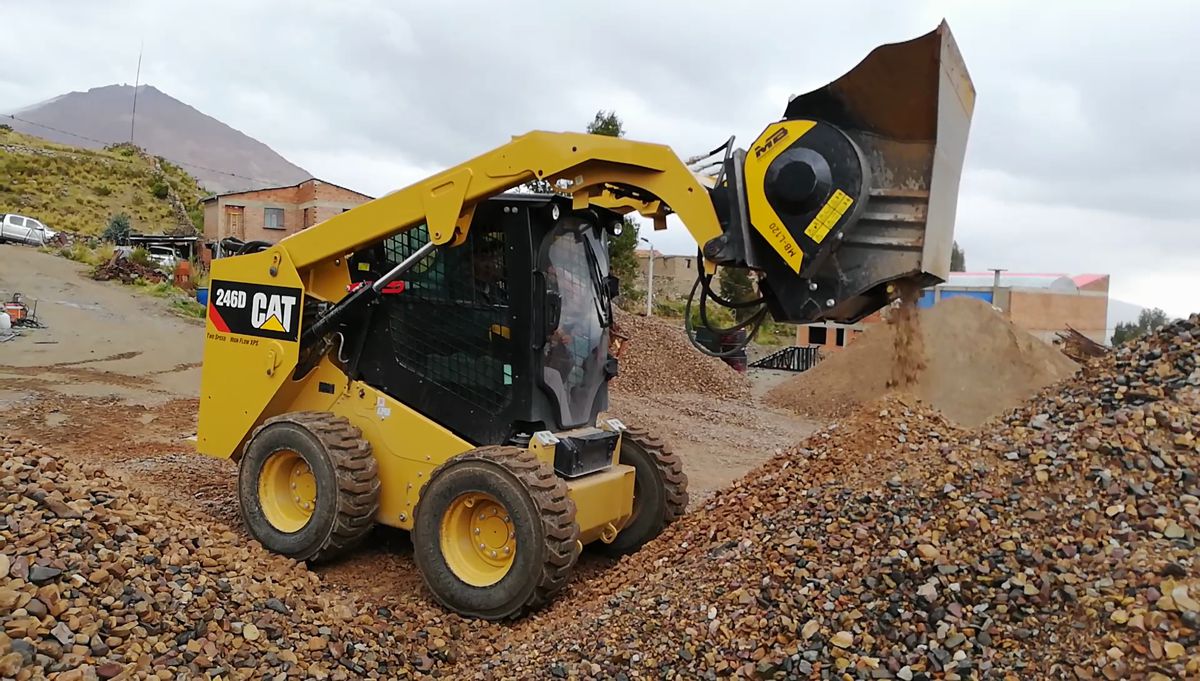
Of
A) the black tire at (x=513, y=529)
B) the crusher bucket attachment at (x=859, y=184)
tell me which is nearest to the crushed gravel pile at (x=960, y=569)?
the black tire at (x=513, y=529)

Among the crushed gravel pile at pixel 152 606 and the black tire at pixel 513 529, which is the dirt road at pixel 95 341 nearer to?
the crushed gravel pile at pixel 152 606

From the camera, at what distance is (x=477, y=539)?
4.84 meters

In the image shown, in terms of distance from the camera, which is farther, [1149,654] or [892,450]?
[892,450]

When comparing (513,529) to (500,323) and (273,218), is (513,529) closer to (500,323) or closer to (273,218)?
(500,323)

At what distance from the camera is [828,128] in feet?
12.9

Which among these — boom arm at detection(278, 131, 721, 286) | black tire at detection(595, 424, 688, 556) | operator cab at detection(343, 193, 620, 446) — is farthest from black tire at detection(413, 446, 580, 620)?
boom arm at detection(278, 131, 721, 286)

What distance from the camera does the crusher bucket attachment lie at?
3801mm

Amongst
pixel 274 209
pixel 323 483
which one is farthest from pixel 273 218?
pixel 323 483

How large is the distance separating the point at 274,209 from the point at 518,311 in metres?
37.0

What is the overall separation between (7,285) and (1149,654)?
23688 mm

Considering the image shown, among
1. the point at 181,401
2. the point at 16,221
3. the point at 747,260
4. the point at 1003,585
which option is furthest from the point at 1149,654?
the point at 16,221

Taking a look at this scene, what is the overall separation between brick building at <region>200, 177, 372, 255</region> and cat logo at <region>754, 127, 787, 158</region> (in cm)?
3498

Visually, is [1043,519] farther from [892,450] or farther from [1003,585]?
[892,450]

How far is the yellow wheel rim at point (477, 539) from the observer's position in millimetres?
4703
